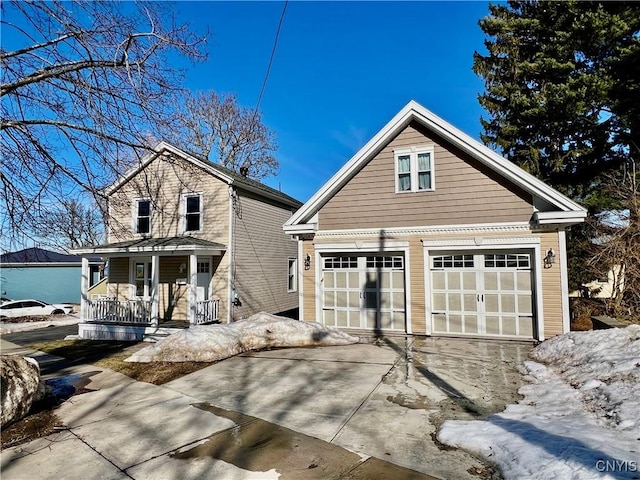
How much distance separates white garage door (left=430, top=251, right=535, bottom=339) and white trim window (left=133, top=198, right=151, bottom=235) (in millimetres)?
11111

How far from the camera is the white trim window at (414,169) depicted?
11.1m

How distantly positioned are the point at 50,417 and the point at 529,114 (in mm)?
18499

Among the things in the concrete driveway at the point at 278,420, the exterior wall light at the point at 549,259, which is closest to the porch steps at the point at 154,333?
the concrete driveway at the point at 278,420

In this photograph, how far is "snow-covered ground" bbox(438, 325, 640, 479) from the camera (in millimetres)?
3395

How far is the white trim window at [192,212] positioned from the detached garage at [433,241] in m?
4.48

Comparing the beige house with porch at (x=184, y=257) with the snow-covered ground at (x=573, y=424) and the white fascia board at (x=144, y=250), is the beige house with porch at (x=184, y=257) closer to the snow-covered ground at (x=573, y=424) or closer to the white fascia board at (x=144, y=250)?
the white fascia board at (x=144, y=250)

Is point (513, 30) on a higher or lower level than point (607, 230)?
higher

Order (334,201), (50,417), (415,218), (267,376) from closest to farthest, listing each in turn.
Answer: (50,417) → (267,376) → (415,218) → (334,201)

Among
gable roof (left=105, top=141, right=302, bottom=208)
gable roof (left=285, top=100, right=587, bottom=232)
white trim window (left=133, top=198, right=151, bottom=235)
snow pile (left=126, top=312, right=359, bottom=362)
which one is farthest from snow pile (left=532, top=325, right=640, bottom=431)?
white trim window (left=133, top=198, right=151, bottom=235)

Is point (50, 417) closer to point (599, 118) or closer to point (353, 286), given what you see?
point (353, 286)

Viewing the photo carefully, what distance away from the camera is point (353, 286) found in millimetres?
11828

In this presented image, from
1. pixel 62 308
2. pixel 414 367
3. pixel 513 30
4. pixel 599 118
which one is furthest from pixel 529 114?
pixel 62 308

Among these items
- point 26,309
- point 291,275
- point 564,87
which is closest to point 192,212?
point 291,275

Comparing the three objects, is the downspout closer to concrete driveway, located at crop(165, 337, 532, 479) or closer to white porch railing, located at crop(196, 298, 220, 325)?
white porch railing, located at crop(196, 298, 220, 325)
